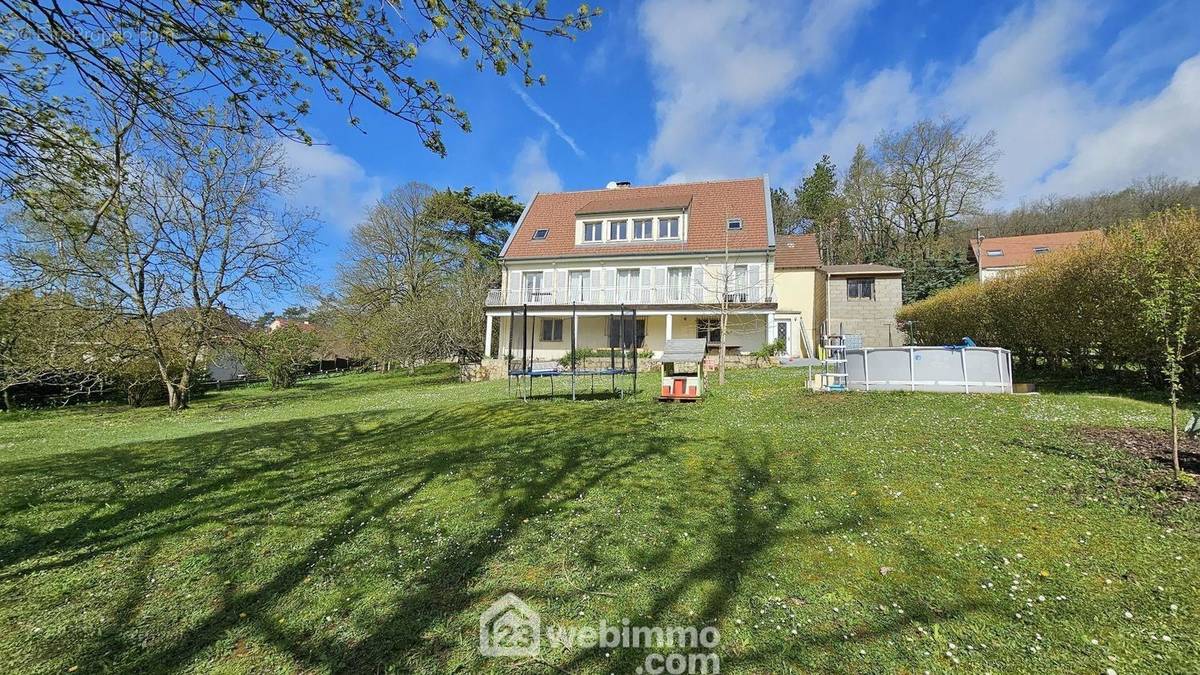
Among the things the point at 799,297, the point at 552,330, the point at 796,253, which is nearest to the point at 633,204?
the point at 552,330

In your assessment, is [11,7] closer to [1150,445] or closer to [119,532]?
[119,532]

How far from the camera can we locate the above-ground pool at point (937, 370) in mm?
10203

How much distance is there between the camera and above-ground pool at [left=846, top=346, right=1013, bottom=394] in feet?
33.5

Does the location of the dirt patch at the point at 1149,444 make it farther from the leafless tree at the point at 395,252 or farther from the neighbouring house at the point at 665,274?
the leafless tree at the point at 395,252

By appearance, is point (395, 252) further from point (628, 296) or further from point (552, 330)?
point (628, 296)

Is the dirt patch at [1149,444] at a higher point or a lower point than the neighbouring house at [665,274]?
lower

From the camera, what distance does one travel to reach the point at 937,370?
10484mm

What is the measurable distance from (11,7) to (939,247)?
1598 inches

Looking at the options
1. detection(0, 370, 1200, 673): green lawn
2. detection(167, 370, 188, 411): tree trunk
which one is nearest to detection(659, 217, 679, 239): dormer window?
detection(0, 370, 1200, 673): green lawn

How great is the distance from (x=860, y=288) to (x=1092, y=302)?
732 inches

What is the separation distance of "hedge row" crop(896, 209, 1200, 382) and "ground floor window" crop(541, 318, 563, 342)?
57.0 feet

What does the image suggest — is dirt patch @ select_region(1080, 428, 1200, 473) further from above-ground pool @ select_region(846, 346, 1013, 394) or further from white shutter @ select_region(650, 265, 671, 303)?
white shutter @ select_region(650, 265, 671, 303)

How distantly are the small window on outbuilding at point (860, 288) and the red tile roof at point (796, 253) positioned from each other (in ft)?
9.51

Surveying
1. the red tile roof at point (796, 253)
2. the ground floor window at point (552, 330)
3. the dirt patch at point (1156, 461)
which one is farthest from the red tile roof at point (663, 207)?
the dirt patch at point (1156, 461)
